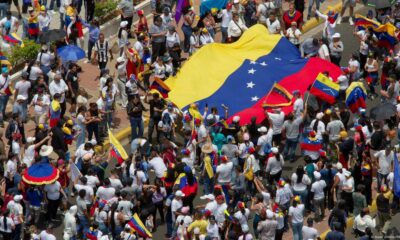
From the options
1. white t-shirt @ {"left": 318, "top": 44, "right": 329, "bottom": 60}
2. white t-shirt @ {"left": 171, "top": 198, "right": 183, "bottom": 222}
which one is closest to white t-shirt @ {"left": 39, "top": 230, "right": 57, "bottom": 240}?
white t-shirt @ {"left": 171, "top": 198, "right": 183, "bottom": 222}

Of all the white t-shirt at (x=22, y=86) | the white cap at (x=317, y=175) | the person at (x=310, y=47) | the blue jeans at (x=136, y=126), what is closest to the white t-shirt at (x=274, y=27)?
the person at (x=310, y=47)

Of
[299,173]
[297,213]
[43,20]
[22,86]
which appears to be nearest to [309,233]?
[297,213]

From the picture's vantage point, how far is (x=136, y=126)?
39562mm

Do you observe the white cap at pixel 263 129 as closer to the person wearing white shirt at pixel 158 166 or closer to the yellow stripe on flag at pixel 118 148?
the person wearing white shirt at pixel 158 166

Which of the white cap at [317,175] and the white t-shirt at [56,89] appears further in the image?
the white t-shirt at [56,89]

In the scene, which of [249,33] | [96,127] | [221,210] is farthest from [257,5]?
[221,210]

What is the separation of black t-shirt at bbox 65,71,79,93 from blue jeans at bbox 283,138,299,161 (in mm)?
6491

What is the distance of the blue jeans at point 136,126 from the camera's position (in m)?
39.4

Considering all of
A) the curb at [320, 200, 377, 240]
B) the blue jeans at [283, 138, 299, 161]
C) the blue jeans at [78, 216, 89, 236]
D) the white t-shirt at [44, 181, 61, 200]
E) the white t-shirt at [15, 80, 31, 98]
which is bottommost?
the curb at [320, 200, 377, 240]

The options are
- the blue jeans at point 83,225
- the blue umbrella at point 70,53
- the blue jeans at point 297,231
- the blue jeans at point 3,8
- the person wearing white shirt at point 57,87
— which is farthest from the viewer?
the blue jeans at point 3,8

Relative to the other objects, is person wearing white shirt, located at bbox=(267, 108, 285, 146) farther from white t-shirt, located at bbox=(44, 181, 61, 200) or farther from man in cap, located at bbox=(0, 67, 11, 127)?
man in cap, located at bbox=(0, 67, 11, 127)

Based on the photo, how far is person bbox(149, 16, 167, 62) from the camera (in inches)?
1711

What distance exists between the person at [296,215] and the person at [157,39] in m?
10.4

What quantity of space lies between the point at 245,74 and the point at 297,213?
8301 millimetres
